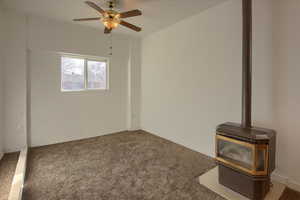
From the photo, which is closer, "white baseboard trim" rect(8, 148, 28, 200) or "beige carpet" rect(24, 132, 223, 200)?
"white baseboard trim" rect(8, 148, 28, 200)

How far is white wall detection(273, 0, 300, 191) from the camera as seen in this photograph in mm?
1911

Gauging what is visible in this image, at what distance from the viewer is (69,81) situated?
148 inches

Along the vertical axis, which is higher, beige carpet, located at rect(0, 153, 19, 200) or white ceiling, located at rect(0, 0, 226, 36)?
white ceiling, located at rect(0, 0, 226, 36)

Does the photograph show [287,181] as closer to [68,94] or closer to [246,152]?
[246,152]

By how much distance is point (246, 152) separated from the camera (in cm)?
179

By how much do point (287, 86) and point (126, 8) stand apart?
2.75 meters

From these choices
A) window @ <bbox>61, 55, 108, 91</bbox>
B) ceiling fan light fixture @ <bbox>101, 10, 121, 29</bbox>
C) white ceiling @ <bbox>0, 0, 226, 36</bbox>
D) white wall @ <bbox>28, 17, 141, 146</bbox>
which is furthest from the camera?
window @ <bbox>61, 55, 108, 91</bbox>

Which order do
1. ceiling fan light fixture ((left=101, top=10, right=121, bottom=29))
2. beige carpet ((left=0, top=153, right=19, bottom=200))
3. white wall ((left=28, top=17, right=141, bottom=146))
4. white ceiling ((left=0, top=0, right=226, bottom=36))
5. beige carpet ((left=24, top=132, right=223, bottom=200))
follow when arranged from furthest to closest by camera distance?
1. white wall ((left=28, top=17, right=141, bottom=146))
2. white ceiling ((left=0, top=0, right=226, bottom=36))
3. ceiling fan light fixture ((left=101, top=10, right=121, bottom=29))
4. beige carpet ((left=24, top=132, right=223, bottom=200))
5. beige carpet ((left=0, top=153, right=19, bottom=200))

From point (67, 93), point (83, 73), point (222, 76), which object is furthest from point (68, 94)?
point (222, 76)

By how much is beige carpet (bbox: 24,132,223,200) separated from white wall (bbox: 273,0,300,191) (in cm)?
99

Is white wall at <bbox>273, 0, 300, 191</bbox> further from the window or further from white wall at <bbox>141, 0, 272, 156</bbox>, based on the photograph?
the window

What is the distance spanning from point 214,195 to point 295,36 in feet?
7.13

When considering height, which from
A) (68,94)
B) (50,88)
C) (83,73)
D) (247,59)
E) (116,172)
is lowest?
(116,172)

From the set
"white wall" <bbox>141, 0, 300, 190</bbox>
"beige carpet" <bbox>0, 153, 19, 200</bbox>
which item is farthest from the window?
"beige carpet" <bbox>0, 153, 19, 200</bbox>
